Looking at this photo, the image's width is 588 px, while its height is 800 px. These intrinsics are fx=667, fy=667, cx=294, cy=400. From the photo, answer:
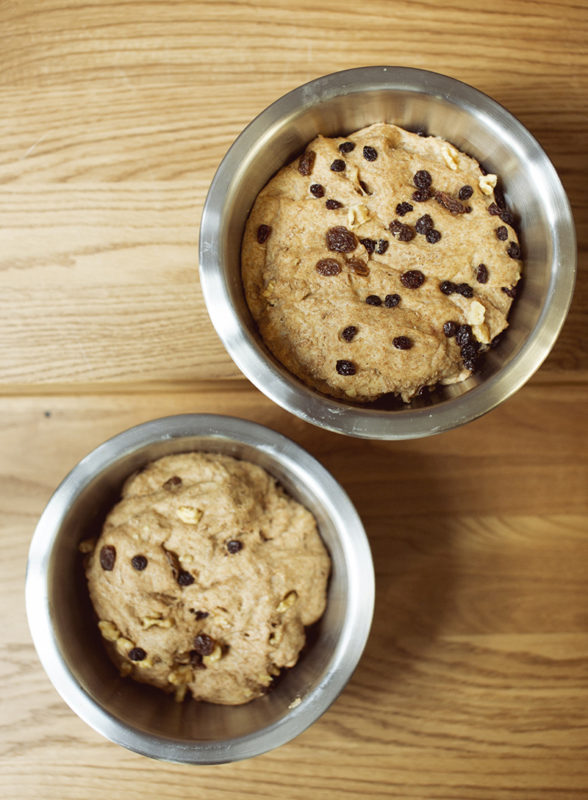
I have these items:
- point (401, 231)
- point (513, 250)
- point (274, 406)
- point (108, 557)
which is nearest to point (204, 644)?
point (108, 557)

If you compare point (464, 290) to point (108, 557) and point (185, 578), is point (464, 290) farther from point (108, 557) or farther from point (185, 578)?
point (108, 557)

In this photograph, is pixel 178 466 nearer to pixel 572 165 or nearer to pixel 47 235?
pixel 47 235

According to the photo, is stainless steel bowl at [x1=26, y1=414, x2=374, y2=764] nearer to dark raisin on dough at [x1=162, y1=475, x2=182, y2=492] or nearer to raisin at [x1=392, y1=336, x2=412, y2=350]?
dark raisin on dough at [x1=162, y1=475, x2=182, y2=492]

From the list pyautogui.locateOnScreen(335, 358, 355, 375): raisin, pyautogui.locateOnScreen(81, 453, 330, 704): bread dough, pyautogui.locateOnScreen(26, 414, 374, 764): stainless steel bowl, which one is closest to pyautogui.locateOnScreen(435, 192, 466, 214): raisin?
pyautogui.locateOnScreen(335, 358, 355, 375): raisin

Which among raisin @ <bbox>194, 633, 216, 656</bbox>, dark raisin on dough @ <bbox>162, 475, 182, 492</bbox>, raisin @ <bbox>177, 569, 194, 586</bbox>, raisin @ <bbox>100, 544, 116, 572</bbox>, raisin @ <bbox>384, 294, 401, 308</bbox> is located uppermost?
raisin @ <bbox>384, 294, 401, 308</bbox>

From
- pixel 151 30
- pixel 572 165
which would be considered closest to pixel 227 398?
pixel 151 30

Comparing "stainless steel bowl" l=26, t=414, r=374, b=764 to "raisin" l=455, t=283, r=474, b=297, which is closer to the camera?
"stainless steel bowl" l=26, t=414, r=374, b=764
